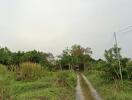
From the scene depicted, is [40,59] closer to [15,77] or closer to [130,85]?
[15,77]

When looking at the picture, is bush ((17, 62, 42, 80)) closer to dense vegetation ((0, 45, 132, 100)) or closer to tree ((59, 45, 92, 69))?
dense vegetation ((0, 45, 132, 100))

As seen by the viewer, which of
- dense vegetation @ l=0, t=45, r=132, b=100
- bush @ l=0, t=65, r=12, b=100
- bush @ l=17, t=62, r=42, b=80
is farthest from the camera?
bush @ l=17, t=62, r=42, b=80

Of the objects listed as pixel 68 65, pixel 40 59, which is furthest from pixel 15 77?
pixel 68 65

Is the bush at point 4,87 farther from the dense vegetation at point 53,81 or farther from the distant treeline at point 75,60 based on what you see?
the distant treeline at point 75,60

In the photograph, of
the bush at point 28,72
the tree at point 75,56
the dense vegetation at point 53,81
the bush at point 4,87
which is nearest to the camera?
the bush at point 4,87

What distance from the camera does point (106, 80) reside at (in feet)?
101

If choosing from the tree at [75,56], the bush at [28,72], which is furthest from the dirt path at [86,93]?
the tree at [75,56]

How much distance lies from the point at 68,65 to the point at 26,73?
59786 millimetres

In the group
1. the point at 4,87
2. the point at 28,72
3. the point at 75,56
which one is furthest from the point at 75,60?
the point at 4,87

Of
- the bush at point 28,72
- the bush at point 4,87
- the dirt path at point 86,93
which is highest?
the bush at point 28,72

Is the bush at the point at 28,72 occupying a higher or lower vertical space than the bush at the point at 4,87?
higher

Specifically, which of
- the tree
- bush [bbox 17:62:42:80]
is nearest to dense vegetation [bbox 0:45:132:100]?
bush [bbox 17:62:42:80]

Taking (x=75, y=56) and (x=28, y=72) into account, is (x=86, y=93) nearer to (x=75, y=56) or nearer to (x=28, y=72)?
(x=28, y=72)

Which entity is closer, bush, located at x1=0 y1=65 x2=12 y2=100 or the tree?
bush, located at x1=0 y1=65 x2=12 y2=100
